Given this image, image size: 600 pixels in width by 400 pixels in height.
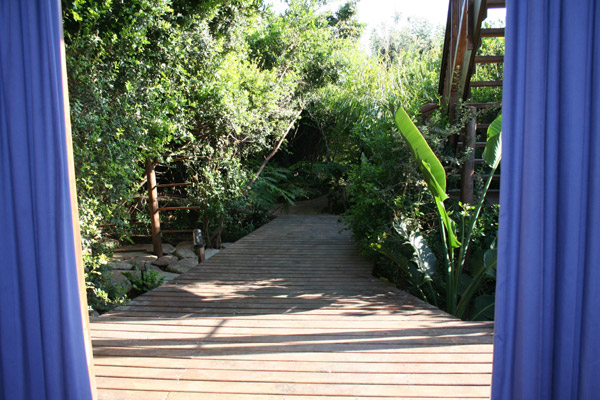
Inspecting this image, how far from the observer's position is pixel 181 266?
6016 mm

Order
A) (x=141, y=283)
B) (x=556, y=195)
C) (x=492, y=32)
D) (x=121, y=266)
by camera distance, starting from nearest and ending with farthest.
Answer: (x=556, y=195) → (x=492, y=32) → (x=141, y=283) → (x=121, y=266)

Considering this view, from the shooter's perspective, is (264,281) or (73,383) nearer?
(73,383)

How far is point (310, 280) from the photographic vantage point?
4297mm

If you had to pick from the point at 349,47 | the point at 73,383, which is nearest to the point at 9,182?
the point at 73,383

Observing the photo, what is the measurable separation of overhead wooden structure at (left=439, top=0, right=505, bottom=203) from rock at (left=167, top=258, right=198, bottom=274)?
400 centimetres

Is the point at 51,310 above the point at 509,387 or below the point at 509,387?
above

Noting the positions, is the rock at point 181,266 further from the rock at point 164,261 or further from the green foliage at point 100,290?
the green foliage at point 100,290

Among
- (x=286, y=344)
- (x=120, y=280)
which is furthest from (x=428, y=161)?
(x=120, y=280)

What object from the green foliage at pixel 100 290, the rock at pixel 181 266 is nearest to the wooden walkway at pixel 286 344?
the green foliage at pixel 100 290

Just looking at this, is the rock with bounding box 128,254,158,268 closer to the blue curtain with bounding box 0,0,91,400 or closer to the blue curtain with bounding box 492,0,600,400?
the blue curtain with bounding box 0,0,91,400

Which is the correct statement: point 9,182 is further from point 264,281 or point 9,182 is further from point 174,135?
point 174,135

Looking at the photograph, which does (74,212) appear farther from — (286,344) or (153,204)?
(153,204)

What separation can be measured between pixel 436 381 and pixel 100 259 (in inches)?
120

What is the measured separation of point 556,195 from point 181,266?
5410 mm
